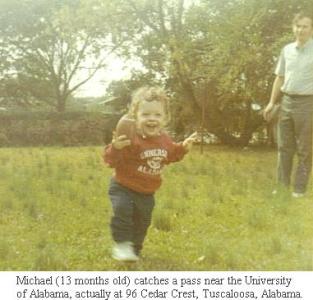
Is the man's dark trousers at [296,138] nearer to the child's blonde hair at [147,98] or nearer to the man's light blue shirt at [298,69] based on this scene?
the man's light blue shirt at [298,69]

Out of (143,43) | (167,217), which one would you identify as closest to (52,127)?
(143,43)

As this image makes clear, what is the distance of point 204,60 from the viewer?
9.21ft

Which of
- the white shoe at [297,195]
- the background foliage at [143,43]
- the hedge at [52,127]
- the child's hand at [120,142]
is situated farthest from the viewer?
the hedge at [52,127]

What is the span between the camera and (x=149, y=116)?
1.83 metres

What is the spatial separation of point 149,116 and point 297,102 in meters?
0.91

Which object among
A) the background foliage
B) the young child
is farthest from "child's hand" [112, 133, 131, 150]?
the background foliage

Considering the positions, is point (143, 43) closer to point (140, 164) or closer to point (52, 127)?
point (52, 127)

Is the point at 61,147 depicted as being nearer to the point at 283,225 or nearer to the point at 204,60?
the point at 204,60

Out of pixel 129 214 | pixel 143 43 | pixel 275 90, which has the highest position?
pixel 143 43

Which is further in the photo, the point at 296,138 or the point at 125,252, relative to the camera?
the point at 296,138

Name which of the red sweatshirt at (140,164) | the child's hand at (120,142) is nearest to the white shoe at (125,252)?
the red sweatshirt at (140,164)

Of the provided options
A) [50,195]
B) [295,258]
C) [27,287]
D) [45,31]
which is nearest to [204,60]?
[45,31]

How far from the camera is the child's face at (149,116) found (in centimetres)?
183

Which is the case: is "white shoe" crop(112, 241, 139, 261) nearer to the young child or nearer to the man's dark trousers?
the young child
